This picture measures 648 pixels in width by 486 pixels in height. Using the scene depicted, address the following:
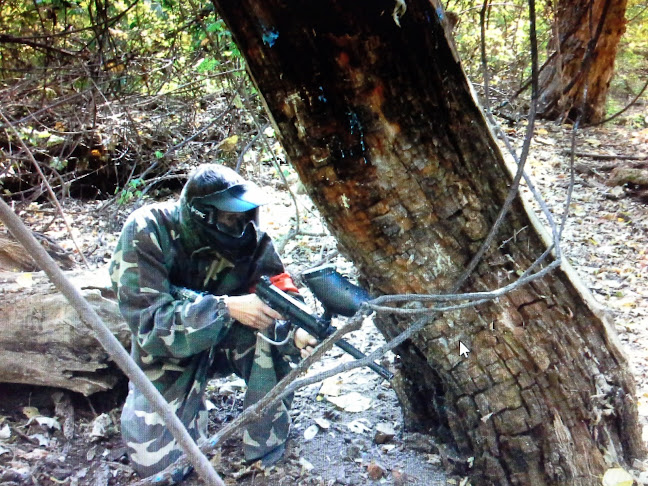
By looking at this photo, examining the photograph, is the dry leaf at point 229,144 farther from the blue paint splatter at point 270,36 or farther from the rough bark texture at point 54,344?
the blue paint splatter at point 270,36

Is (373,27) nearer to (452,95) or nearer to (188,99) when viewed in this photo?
(452,95)

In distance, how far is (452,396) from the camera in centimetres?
224

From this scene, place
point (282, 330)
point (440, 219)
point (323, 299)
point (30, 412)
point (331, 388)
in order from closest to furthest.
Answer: point (440, 219), point (323, 299), point (282, 330), point (30, 412), point (331, 388)

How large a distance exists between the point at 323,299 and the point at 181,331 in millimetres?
790

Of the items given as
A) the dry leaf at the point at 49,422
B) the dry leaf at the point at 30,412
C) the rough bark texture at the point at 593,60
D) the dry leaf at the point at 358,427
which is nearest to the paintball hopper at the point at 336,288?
the dry leaf at the point at 358,427

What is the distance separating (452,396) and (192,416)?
137cm

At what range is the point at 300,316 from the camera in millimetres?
2268

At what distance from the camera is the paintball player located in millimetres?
2436

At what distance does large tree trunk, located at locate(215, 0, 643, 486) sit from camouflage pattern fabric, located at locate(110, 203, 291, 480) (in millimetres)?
808

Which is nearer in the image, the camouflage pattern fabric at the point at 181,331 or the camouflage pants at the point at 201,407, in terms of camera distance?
the camouflage pattern fabric at the point at 181,331

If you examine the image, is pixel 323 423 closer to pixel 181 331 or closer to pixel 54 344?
pixel 181 331

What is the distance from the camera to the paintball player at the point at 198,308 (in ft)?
7.99

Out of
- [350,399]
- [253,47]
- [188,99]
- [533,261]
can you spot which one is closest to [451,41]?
[253,47]

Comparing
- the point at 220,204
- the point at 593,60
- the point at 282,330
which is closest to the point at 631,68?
the point at 593,60
